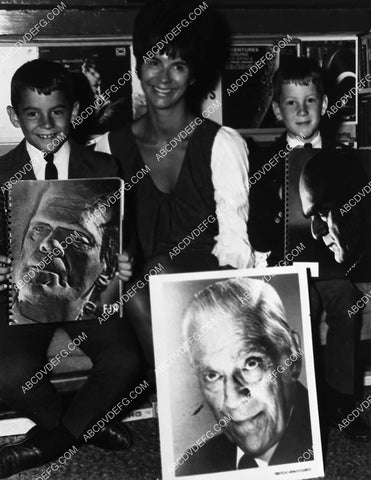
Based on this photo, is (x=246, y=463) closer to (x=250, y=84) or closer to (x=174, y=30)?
(x=174, y=30)

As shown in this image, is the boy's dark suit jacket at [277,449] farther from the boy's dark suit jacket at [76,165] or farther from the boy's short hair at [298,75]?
the boy's short hair at [298,75]

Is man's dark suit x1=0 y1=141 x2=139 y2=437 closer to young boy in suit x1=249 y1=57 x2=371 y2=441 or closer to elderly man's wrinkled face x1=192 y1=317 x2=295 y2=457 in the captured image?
elderly man's wrinkled face x1=192 y1=317 x2=295 y2=457

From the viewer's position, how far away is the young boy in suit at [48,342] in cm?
147

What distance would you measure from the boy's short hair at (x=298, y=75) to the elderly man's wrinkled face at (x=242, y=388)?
0.83 meters

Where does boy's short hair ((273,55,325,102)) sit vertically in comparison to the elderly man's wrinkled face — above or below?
above

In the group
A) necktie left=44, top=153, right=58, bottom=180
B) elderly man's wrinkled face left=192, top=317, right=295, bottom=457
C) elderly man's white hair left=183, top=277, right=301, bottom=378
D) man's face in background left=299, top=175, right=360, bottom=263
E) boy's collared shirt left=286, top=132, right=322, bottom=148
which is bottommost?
elderly man's wrinkled face left=192, top=317, right=295, bottom=457

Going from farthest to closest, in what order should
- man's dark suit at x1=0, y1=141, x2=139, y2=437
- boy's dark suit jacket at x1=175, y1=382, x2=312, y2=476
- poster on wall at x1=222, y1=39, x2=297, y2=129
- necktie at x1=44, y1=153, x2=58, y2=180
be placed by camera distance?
1. poster on wall at x1=222, y1=39, x2=297, y2=129
2. necktie at x1=44, y1=153, x2=58, y2=180
3. man's dark suit at x1=0, y1=141, x2=139, y2=437
4. boy's dark suit jacket at x1=175, y1=382, x2=312, y2=476

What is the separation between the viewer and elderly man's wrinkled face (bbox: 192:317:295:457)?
1396 mm

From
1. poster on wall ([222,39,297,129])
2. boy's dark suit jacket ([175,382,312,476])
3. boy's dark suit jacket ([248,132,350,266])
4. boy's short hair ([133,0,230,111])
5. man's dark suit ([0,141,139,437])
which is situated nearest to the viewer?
boy's dark suit jacket ([175,382,312,476])

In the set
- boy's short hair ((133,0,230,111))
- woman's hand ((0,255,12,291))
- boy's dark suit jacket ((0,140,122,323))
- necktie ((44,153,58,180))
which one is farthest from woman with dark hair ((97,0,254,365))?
woman's hand ((0,255,12,291))

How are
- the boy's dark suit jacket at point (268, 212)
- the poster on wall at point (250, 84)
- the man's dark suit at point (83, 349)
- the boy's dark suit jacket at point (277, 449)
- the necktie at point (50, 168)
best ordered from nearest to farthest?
the boy's dark suit jacket at point (277, 449) < the man's dark suit at point (83, 349) < the necktie at point (50, 168) < the boy's dark suit jacket at point (268, 212) < the poster on wall at point (250, 84)

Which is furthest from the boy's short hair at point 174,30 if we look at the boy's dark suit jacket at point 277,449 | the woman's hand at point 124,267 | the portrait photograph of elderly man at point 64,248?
the boy's dark suit jacket at point 277,449

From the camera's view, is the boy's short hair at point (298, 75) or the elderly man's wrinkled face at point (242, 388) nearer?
the elderly man's wrinkled face at point (242, 388)

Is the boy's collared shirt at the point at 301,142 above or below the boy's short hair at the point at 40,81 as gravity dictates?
below
